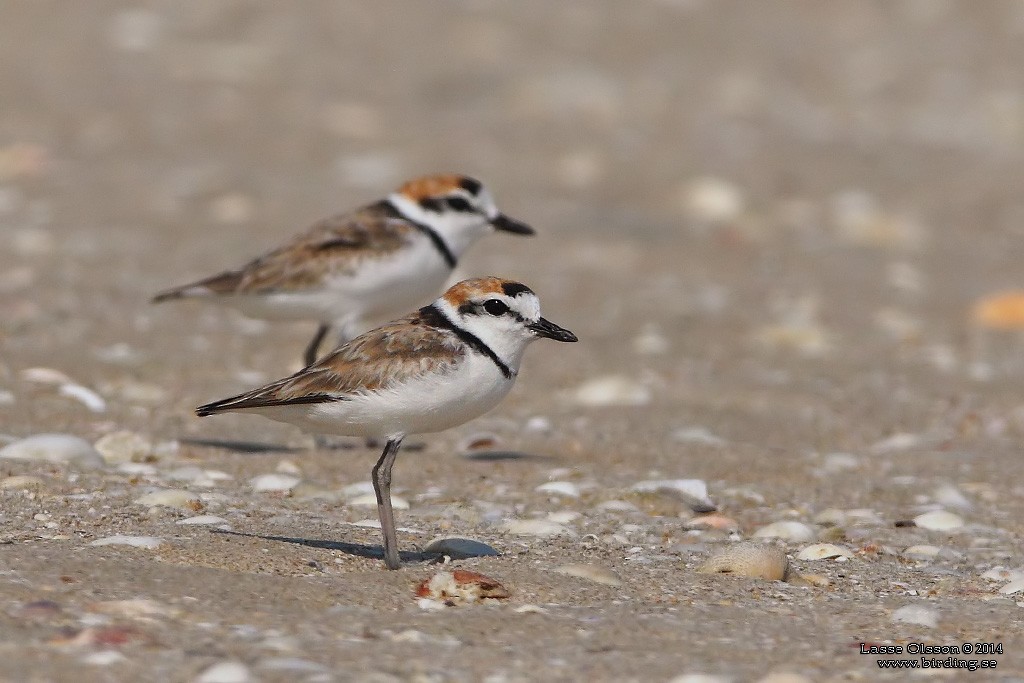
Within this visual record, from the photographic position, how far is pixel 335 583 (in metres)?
3.99

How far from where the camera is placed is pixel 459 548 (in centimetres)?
449

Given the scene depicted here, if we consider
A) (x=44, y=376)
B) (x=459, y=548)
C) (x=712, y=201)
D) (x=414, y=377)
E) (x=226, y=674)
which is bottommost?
(x=226, y=674)

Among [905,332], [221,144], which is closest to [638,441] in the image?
[905,332]

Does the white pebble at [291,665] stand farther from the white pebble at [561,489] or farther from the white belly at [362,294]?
the white belly at [362,294]

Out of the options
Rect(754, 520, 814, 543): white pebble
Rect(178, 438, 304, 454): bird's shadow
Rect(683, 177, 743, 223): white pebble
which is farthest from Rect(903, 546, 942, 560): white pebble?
Rect(683, 177, 743, 223): white pebble

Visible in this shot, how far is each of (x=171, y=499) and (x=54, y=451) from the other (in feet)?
2.25

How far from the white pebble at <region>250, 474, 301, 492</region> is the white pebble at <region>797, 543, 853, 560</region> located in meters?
1.82

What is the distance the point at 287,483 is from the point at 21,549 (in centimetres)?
140

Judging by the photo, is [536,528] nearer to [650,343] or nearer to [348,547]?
[348,547]

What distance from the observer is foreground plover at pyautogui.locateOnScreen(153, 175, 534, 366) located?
6.48m

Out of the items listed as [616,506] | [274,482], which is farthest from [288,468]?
[616,506]

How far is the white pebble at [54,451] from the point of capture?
515cm

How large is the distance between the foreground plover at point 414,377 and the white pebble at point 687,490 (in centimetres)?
95

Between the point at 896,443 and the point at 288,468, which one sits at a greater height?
the point at 896,443
